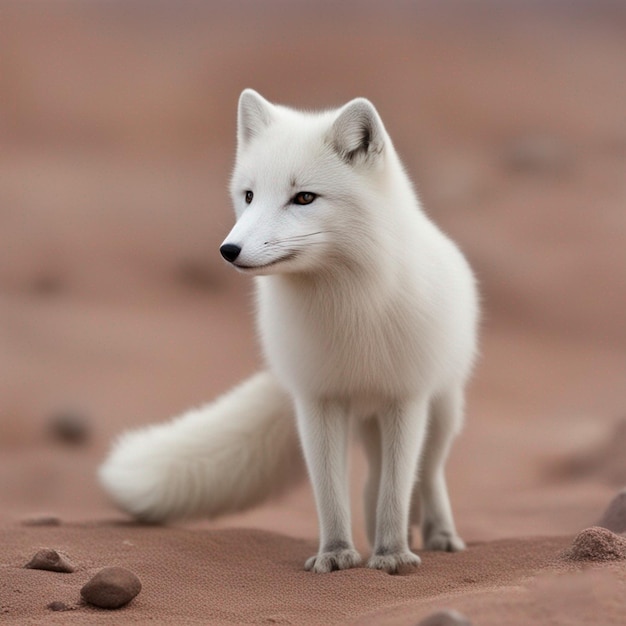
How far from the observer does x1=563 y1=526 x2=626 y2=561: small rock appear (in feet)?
11.6

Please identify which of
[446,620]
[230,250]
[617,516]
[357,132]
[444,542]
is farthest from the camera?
[444,542]

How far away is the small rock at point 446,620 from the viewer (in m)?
2.51

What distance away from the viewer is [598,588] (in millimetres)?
2924

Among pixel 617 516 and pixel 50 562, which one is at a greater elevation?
pixel 617 516

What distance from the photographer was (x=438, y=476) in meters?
4.92

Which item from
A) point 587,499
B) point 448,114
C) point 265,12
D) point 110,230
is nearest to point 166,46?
point 265,12

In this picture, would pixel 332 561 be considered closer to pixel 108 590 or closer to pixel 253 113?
pixel 108 590

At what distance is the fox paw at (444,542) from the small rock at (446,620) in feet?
7.16

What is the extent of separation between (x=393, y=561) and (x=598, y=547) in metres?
0.87

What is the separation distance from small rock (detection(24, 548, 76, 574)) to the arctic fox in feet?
3.13

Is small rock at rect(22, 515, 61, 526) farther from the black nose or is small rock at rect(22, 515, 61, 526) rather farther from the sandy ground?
the black nose

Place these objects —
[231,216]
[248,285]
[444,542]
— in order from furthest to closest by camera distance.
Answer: [231,216] < [248,285] < [444,542]

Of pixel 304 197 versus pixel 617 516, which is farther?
pixel 617 516

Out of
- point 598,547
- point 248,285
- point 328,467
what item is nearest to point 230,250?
point 328,467
